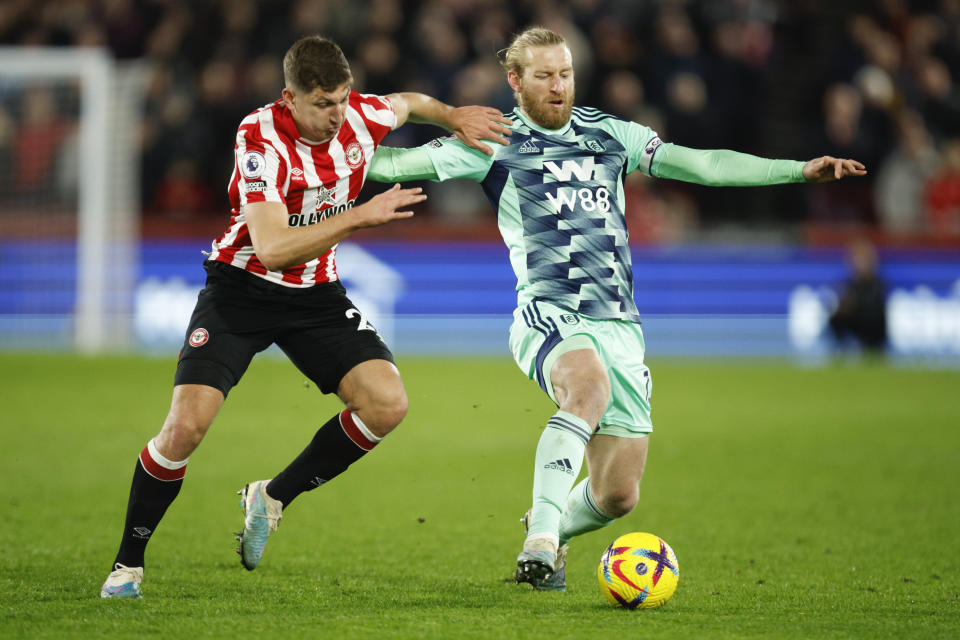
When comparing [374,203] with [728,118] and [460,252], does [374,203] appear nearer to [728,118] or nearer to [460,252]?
[460,252]

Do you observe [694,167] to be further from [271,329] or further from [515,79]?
[271,329]

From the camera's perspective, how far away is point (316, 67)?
5000 mm

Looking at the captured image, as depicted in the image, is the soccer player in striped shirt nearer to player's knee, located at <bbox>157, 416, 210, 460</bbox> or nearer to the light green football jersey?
player's knee, located at <bbox>157, 416, 210, 460</bbox>

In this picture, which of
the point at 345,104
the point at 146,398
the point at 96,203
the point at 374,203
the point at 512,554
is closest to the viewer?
the point at 374,203

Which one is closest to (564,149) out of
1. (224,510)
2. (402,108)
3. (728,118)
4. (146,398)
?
(402,108)

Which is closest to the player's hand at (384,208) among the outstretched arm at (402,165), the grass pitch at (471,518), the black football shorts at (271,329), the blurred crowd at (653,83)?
the outstretched arm at (402,165)

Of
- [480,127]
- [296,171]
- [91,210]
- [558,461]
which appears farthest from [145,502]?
[91,210]

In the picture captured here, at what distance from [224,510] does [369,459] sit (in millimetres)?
2364

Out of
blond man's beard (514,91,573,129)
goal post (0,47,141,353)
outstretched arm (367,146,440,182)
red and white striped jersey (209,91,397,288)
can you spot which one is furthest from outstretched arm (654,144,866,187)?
goal post (0,47,141,353)

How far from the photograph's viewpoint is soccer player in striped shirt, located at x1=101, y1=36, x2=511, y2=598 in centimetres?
502

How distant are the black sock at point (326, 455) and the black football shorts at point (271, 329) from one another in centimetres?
18

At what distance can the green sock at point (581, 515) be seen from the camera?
5.52 metres

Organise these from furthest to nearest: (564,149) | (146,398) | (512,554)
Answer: (146,398), (512,554), (564,149)

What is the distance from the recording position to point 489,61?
17.3 metres
